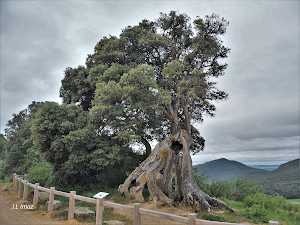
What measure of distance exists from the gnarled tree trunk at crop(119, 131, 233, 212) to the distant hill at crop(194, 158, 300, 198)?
172 inches

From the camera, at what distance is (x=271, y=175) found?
112 feet

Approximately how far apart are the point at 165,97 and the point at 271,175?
1268 inches

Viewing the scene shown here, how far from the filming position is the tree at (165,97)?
40.9 feet

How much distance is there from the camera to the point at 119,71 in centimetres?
1468

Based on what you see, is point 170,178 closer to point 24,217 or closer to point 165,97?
point 165,97

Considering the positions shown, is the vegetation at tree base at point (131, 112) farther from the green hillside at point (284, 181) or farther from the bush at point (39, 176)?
the green hillside at point (284, 181)

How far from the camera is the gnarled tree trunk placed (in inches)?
442

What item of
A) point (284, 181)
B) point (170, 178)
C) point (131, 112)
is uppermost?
point (131, 112)

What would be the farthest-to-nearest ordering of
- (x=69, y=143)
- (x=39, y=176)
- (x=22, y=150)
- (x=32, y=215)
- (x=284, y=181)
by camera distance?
(x=284, y=181) < (x=22, y=150) < (x=39, y=176) < (x=69, y=143) < (x=32, y=215)

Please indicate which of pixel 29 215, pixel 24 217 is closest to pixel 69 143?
pixel 29 215

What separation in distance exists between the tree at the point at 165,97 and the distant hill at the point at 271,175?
4.69 metres

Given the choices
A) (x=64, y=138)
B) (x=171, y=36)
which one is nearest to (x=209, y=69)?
(x=171, y=36)

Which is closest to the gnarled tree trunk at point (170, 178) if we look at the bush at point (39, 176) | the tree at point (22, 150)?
the bush at point (39, 176)

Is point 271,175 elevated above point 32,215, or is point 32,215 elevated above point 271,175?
point 32,215
